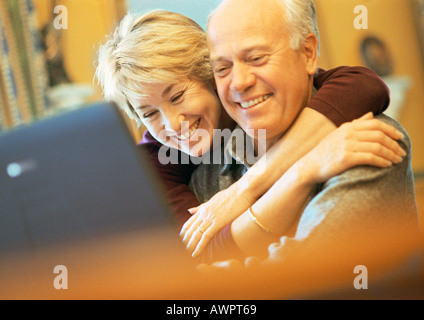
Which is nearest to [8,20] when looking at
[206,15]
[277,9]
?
[206,15]

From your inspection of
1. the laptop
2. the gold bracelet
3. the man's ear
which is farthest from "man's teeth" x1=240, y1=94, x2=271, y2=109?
the laptop

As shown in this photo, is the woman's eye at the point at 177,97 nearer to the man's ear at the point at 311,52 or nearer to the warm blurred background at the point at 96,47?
the warm blurred background at the point at 96,47

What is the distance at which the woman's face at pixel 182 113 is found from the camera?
978 mm

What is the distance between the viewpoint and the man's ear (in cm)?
88

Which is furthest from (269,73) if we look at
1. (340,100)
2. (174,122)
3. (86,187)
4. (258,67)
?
(86,187)

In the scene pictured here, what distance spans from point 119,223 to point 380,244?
379mm

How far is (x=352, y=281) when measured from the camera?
63 cm

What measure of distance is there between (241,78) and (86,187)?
42 centimetres

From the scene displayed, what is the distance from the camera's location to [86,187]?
0.52 metres

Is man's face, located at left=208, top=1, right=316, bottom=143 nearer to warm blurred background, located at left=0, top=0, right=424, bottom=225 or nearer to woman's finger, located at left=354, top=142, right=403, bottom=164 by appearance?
warm blurred background, located at left=0, top=0, right=424, bottom=225

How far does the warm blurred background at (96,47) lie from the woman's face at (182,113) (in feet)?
0.54

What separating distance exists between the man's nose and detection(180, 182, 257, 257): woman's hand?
0.19 meters

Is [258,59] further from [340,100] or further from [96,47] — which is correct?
[96,47]
